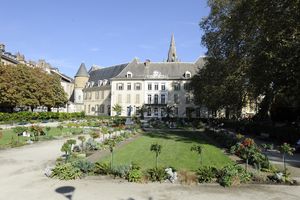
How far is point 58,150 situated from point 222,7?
2541 centimetres

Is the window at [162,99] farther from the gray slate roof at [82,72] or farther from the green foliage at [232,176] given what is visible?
the green foliage at [232,176]

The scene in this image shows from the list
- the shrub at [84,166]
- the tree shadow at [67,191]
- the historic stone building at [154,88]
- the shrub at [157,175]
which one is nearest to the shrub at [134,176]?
the shrub at [157,175]

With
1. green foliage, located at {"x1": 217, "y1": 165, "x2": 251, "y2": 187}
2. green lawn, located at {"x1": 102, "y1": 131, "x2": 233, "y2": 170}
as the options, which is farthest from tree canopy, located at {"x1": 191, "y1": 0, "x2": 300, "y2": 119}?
green foliage, located at {"x1": 217, "y1": 165, "x2": 251, "y2": 187}

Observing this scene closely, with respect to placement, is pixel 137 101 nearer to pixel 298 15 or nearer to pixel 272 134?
pixel 272 134

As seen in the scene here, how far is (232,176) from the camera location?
12.4 meters

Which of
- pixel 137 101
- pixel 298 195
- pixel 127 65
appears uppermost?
pixel 127 65

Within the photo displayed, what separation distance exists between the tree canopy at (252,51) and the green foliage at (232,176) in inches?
448

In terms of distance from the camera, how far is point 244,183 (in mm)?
12500

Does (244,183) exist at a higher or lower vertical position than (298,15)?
lower

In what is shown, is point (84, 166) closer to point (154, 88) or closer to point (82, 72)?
point (154, 88)

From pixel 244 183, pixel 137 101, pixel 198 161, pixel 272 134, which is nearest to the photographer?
pixel 244 183

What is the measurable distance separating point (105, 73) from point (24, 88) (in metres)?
34.5

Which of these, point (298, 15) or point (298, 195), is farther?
point (298, 15)

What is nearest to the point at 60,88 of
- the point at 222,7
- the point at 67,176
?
the point at 222,7
